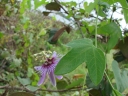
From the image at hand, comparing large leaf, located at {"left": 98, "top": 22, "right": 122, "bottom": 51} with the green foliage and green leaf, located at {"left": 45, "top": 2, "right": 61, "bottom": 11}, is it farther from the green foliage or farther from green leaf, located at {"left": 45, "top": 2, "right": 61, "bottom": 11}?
green leaf, located at {"left": 45, "top": 2, "right": 61, "bottom": 11}

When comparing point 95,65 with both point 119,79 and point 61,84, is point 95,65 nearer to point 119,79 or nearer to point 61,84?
point 119,79

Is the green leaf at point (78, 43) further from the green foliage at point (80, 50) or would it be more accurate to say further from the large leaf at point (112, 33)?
the large leaf at point (112, 33)

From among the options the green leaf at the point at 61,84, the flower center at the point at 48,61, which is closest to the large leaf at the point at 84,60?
the flower center at the point at 48,61

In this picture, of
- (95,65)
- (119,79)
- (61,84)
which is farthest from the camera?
(61,84)

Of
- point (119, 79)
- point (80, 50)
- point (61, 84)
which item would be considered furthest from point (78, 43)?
point (61, 84)

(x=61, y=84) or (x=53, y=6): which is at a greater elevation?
(x=53, y=6)

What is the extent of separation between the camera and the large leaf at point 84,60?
42 cm

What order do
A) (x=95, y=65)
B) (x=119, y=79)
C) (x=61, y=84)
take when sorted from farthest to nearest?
(x=61, y=84)
(x=119, y=79)
(x=95, y=65)

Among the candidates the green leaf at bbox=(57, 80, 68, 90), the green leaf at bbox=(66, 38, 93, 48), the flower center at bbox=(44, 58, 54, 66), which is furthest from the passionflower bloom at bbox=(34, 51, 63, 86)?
the green leaf at bbox=(57, 80, 68, 90)

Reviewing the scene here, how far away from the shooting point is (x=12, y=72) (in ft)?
4.66

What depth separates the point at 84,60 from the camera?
433 mm

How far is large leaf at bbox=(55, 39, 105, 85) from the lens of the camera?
16.5 inches

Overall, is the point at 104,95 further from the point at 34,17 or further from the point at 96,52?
the point at 34,17

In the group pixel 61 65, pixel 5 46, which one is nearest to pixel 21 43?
pixel 5 46
